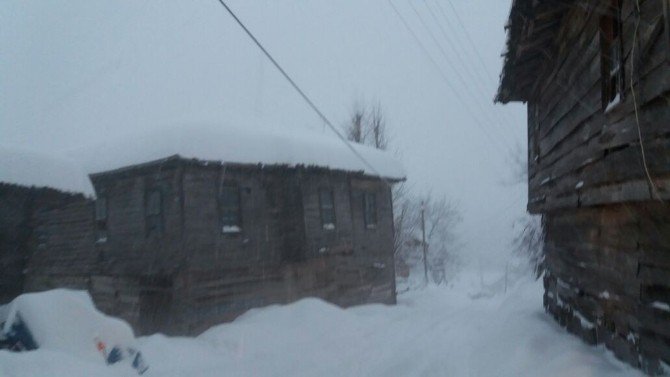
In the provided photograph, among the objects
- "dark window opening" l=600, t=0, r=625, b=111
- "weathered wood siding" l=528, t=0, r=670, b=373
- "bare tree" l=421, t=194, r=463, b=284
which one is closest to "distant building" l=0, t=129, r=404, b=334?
"weathered wood siding" l=528, t=0, r=670, b=373

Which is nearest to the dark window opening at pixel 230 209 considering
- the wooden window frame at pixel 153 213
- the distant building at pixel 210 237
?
the distant building at pixel 210 237

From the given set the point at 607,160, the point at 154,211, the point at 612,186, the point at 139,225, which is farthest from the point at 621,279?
the point at 139,225

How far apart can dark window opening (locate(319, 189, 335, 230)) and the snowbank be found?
13.1m

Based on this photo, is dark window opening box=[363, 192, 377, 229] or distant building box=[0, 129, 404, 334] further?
dark window opening box=[363, 192, 377, 229]

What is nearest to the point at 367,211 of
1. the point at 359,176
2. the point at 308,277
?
the point at 359,176

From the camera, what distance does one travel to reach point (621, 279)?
19.6ft

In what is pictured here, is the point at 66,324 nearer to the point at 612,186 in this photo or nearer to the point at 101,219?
the point at 612,186

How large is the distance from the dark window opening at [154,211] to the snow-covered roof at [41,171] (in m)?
2.12

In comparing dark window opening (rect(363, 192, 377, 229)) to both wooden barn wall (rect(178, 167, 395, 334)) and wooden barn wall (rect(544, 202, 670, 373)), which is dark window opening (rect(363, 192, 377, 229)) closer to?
wooden barn wall (rect(178, 167, 395, 334))

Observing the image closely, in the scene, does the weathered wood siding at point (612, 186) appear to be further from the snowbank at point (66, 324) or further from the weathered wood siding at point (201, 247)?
the weathered wood siding at point (201, 247)

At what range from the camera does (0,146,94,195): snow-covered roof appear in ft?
41.8

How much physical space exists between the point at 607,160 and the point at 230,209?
1268cm

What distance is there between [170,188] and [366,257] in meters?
9.75

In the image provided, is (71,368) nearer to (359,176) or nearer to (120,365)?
(120,365)
